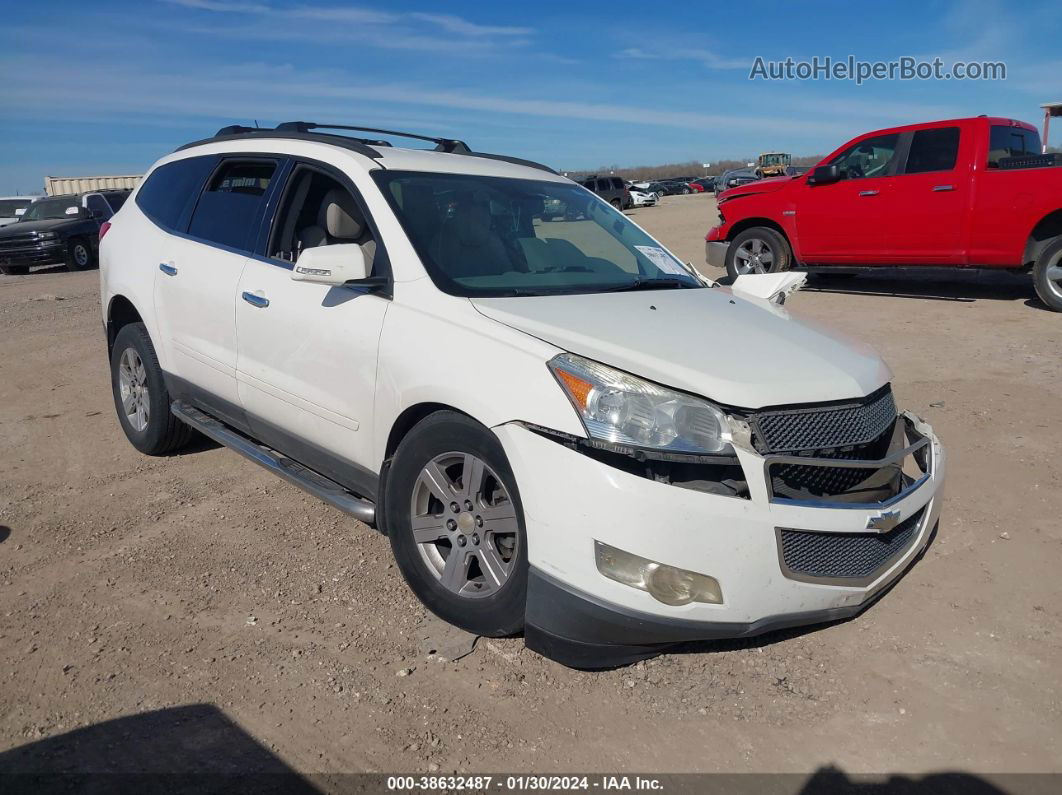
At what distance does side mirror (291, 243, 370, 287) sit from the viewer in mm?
3449

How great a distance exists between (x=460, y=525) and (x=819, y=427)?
132 cm

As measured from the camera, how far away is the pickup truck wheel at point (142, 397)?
513 centimetres

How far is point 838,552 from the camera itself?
292 cm

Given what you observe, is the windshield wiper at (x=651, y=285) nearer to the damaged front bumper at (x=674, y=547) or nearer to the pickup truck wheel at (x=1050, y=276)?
the damaged front bumper at (x=674, y=547)

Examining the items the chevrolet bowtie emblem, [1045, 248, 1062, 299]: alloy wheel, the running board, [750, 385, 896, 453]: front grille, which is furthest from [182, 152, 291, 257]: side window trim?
[1045, 248, 1062, 299]: alloy wheel

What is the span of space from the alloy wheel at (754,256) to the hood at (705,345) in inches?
311

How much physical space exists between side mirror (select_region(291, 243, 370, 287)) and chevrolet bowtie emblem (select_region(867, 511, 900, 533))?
83.1 inches

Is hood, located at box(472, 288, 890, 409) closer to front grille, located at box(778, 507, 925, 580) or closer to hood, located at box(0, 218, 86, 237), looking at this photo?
front grille, located at box(778, 507, 925, 580)

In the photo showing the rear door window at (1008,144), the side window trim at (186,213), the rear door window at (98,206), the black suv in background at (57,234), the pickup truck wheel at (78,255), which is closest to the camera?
the side window trim at (186,213)

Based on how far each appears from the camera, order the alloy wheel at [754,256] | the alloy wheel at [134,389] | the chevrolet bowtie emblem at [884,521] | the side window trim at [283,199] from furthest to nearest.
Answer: the alloy wheel at [754,256] < the alloy wheel at [134,389] < the side window trim at [283,199] < the chevrolet bowtie emblem at [884,521]

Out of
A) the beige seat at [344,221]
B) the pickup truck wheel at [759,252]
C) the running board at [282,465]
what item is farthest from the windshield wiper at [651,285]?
the pickup truck wheel at [759,252]

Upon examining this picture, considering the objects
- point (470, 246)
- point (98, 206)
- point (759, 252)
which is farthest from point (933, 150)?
point (98, 206)

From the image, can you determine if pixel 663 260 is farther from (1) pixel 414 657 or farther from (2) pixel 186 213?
(2) pixel 186 213

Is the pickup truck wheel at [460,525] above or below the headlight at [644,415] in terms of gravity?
below
